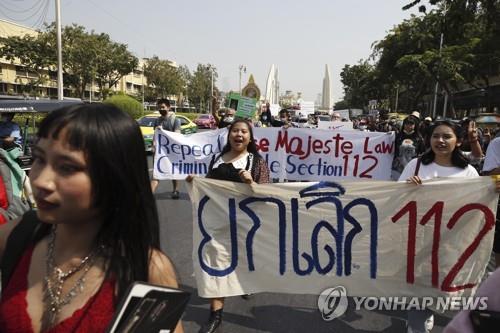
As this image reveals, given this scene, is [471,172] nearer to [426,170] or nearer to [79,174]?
[426,170]

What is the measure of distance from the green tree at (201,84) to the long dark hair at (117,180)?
78.5 m

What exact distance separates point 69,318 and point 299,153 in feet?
23.7

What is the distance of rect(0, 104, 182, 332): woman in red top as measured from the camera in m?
1.23

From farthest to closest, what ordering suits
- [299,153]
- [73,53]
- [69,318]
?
[73,53] → [299,153] → [69,318]

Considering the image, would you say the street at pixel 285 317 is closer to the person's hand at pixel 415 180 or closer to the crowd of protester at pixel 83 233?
the person's hand at pixel 415 180

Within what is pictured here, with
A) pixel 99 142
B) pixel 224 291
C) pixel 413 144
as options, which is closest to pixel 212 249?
pixel 224 291

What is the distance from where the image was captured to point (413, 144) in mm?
7590

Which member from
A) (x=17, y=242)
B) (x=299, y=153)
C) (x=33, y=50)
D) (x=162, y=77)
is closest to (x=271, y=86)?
(x=162, y=77)

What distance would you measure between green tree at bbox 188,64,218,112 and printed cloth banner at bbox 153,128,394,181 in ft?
235

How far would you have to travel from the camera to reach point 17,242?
1403 mm

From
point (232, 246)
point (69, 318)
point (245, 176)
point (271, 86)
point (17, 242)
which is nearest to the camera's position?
point (69, 318)

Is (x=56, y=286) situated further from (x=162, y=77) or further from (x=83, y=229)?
(x=162, y=77)

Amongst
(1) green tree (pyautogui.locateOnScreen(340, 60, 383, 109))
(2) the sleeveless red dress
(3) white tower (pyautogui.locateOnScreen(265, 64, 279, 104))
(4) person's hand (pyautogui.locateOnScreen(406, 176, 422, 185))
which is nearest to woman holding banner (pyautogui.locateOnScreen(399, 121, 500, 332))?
(4) person's hand (pyautogui.locateOnScreen(406, 176, 422, 185))

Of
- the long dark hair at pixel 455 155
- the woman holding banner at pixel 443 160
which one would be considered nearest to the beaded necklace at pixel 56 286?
the woman holding banner at pixel 443 160
